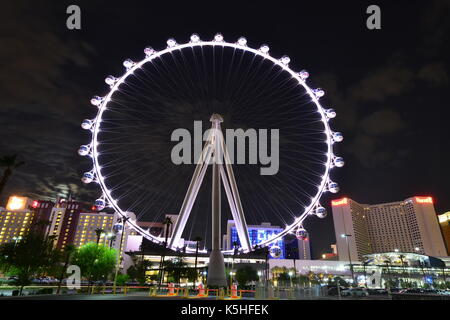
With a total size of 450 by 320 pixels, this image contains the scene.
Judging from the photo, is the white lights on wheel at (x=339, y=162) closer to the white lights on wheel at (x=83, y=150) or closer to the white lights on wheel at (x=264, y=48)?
the white lights on wheel at (x=264, y=48)

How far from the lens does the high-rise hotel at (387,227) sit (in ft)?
518

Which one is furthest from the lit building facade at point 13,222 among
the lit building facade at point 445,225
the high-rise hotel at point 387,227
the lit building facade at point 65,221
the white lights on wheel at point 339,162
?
the lit building facade at point 445,225

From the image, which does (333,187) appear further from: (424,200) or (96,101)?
(424,200)

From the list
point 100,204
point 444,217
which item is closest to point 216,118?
point 100,204

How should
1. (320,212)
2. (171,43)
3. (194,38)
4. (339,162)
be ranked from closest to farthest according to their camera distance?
(320,212), (339,162), (171,43), (194,38)

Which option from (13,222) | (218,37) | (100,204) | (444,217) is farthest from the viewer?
(444,217)

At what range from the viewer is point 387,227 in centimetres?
18125

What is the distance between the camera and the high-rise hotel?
6211 inches

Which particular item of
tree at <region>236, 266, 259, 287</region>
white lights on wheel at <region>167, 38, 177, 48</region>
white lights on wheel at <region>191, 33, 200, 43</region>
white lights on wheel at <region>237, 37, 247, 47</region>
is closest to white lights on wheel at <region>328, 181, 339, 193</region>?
white lights on wheel at <region>237, 37, 247, 47</region>

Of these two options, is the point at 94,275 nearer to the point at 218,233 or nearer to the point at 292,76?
the point at 218,233

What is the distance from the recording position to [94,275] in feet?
176
